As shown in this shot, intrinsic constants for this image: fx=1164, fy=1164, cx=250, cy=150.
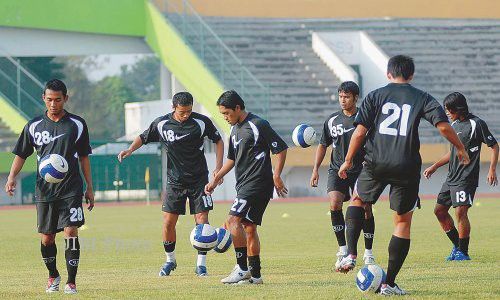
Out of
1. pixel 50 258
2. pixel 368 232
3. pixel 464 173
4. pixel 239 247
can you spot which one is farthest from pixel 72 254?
pixel 464 173

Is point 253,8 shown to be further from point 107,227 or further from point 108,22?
point 107,227

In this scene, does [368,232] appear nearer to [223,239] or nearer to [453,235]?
[223,239]

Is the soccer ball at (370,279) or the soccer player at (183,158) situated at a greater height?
the soccer player at (183,158)

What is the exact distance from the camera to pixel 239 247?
11.8 meters

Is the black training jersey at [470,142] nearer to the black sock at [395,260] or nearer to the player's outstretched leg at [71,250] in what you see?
the black sock at [395,260]

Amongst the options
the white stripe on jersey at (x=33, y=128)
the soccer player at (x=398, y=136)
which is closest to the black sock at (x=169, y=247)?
Result: the white stripe on jersey at (x=33, y=128)

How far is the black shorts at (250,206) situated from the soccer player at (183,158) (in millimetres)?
1845

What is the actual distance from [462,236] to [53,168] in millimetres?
5668

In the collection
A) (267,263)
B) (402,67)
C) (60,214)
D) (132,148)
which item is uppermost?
(402,67)

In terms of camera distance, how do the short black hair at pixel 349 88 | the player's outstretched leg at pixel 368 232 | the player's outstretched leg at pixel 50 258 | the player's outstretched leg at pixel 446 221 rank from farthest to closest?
the player's outstretched leg at pixel 446 221 → the short black hair at pixel 349 88 → the player's outstretched leg at pixel 368 232 → the player's outstretched leg at pixel 50 258

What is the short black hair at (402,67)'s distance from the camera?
10008mm

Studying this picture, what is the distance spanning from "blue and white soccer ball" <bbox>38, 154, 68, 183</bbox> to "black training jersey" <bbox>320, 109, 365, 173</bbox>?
4.00m

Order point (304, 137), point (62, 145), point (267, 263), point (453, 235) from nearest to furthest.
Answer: point (62, 145)
point (304, 137)
point (267, 263)
point (453, 235)

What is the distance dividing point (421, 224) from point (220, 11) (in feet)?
82.8
